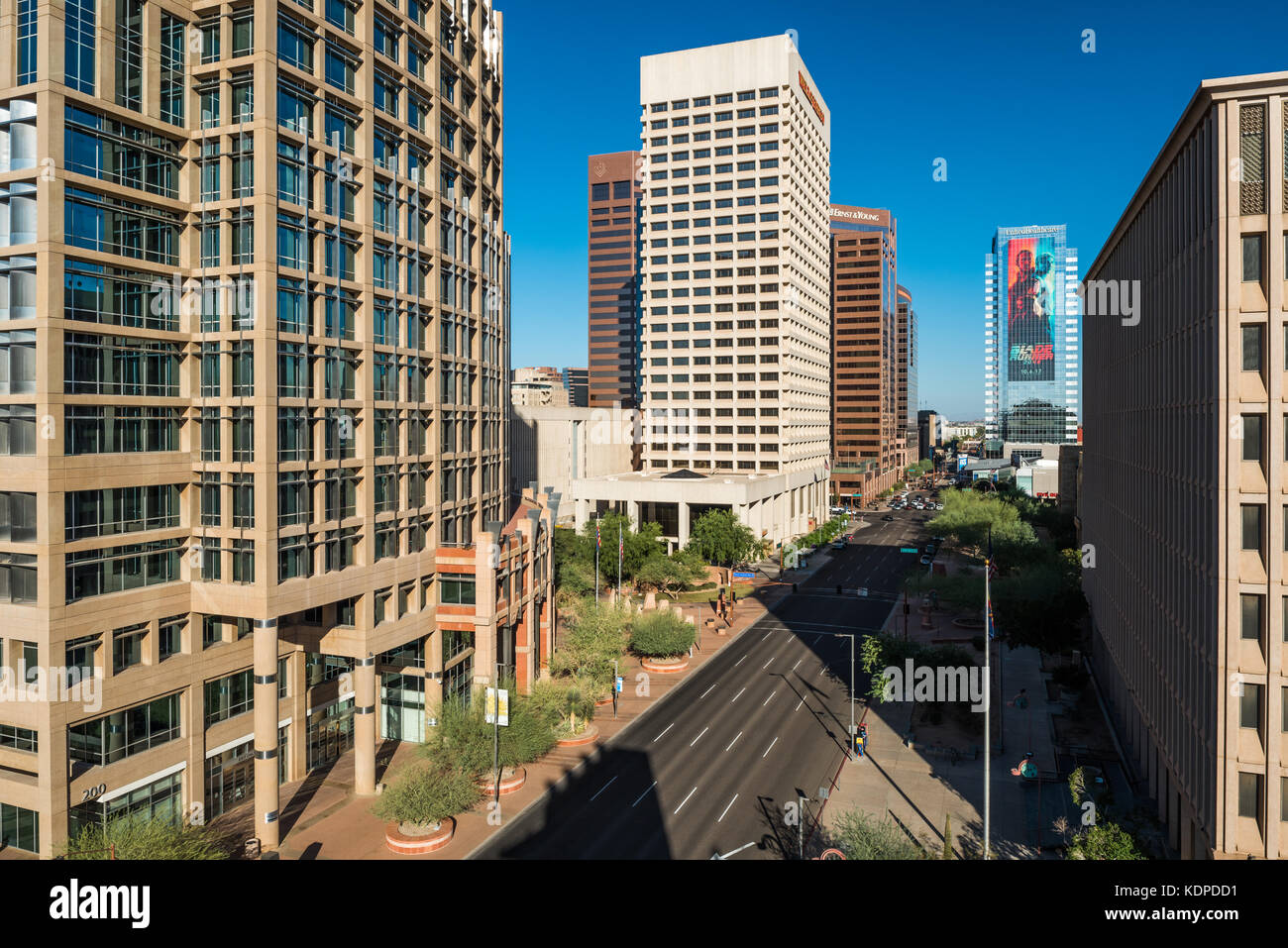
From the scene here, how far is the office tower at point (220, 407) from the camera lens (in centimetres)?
3073

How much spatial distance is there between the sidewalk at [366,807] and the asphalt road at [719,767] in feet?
2.93

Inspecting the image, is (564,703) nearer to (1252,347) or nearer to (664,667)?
(664,667)

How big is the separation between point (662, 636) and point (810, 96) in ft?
333

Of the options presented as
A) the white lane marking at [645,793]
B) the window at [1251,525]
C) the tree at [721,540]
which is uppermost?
the window at [1251,525]

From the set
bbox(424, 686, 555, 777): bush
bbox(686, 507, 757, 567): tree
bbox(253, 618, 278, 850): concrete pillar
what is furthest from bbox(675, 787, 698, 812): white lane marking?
bbox(686, 507, 757, 567): tree

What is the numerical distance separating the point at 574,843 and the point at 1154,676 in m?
24.9

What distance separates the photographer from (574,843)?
3381 cm

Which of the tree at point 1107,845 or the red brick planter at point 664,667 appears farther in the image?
the red brick planter at point 664,667

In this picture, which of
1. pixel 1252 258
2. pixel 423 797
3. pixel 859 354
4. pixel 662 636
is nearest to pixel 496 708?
pixel 423 797

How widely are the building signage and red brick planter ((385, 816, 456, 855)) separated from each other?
374 feet

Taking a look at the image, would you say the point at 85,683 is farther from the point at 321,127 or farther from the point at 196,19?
the point at 196,19

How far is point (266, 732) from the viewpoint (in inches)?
1358

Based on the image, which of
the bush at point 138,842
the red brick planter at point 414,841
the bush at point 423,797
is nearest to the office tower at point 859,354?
the bush at point 423,797

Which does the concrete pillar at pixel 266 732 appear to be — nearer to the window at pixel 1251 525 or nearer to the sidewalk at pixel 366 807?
the sidewalk at pixel 366 807
